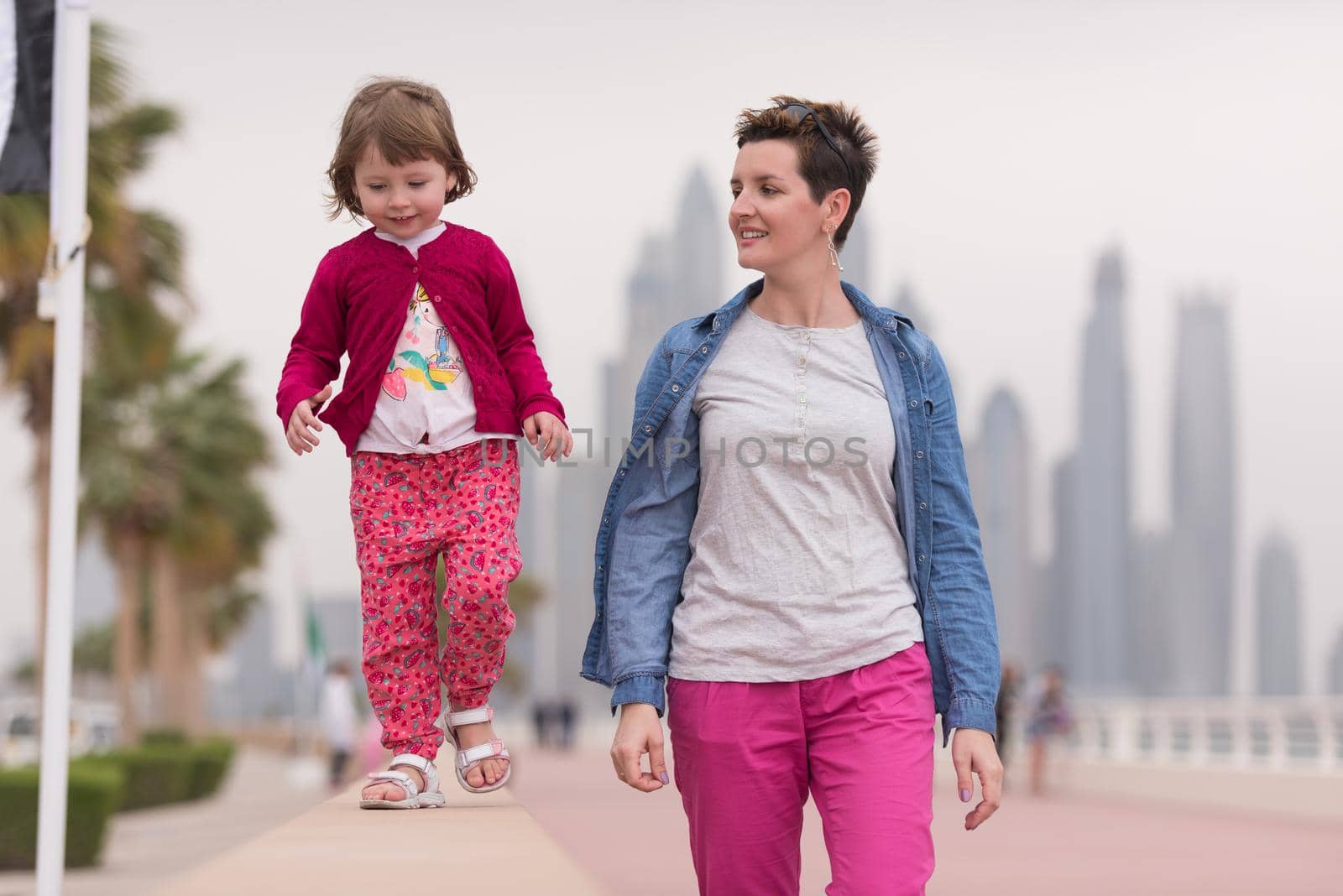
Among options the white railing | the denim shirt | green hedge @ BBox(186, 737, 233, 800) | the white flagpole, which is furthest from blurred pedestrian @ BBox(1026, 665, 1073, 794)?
the denim shirt

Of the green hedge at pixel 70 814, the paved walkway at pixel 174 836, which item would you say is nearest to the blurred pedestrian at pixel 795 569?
the paved walkway at pixel 174 836

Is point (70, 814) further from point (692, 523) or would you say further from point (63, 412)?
point (692, 523)

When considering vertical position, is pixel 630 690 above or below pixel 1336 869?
above

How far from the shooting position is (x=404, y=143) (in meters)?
3.41

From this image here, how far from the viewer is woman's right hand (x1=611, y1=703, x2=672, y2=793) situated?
326 cm

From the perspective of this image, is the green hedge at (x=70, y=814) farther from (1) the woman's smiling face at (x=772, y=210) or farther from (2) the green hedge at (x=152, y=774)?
(1) the woman's smiling face at (x=772, y=210)

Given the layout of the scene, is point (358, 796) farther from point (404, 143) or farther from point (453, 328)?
point (404, 143)

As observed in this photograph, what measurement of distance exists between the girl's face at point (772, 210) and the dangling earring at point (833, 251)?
0.05 meters

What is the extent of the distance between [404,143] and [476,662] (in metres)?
1.06

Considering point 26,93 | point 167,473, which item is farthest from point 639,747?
point 167,473

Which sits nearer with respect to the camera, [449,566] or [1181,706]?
[449,566]

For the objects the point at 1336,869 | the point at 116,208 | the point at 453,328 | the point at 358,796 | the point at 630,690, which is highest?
the point at 116,208

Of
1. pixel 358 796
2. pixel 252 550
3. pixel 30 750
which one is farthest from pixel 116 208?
pixel 30 750

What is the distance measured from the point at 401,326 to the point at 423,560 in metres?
0.47
